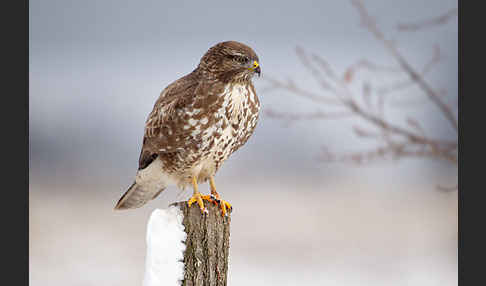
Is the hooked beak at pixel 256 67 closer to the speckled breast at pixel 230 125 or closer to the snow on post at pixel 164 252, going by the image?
the speckled breast at pixel 230 125

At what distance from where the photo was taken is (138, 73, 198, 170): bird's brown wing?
6.84 feet

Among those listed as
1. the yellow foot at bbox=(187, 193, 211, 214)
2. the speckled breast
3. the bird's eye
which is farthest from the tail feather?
the bird's eye

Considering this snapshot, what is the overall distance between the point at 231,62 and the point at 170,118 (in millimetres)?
350

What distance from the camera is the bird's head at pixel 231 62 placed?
1.98 meters

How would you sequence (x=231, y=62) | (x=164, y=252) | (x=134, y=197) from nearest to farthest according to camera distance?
(x=164, y=252), (x=231, y=62), (x=134, y=197)

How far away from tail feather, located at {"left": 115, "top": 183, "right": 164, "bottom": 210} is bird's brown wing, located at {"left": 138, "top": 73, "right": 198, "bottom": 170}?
0.77 feet

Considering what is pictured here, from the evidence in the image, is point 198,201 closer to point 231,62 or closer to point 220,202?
point 220,202

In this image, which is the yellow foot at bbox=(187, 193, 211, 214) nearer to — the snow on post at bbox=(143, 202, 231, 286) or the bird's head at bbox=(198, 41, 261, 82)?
the snow on post at bbox=(143, 202, 231, 286)

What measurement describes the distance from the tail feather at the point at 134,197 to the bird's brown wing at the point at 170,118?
0.24m

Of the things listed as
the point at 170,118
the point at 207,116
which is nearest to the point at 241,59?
the point at 207,116

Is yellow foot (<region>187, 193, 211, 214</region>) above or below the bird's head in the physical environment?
below

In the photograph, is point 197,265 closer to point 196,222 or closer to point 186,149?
point 196,222

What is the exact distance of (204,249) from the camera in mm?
1943

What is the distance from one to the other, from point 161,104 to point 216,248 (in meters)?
0.67
